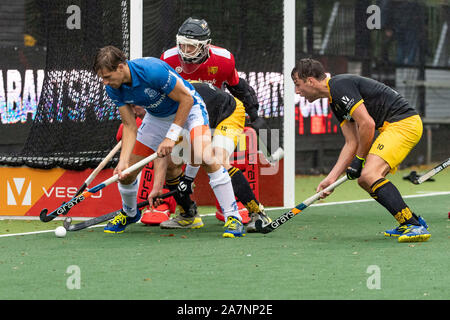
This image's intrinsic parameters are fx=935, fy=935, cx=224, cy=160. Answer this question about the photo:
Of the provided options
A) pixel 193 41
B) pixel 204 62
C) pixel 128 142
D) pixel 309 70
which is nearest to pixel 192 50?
pixel 193 41

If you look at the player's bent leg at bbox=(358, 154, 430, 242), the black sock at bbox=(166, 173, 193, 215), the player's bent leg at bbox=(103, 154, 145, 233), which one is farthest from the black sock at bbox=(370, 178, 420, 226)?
the player's bent leg at bbox=(103, 154, 145, 233)

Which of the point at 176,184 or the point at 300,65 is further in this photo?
the point at 176,184

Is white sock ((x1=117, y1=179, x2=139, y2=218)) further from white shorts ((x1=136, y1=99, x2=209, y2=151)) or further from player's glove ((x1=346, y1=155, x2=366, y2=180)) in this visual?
player's glove ((x1=346, y1=155, x2=366, y2=180))

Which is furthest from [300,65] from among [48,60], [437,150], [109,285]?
[437,150]

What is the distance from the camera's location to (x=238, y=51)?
8.66 metres

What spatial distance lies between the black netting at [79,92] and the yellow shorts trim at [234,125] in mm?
1282

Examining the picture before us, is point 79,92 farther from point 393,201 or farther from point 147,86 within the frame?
point 393,201

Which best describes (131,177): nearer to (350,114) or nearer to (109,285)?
(350,114)

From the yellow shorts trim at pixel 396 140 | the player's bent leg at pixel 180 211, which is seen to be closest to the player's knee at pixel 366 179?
the yellow shorts trim at pixel 396 140

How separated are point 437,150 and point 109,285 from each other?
9711 mm

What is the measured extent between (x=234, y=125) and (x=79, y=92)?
1.63 metres

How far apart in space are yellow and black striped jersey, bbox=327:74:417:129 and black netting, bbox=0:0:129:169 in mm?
2352

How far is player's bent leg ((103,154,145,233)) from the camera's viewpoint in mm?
6145

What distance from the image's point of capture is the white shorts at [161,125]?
601cm
